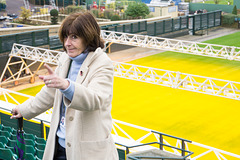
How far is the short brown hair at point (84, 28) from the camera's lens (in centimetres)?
379

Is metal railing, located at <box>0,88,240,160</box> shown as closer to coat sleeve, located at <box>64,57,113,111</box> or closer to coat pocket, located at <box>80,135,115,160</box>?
coat pocket, located at <box>80,135,115,160</box>

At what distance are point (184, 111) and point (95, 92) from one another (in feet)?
75.8

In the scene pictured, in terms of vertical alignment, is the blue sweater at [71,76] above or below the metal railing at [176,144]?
above

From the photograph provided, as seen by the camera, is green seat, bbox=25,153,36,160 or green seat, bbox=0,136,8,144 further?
green seat, bbox=0,136,8,144

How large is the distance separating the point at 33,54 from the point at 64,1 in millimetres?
31698

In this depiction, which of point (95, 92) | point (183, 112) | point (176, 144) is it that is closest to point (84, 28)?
point (95, 92)

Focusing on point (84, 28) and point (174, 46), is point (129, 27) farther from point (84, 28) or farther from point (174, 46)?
point (84, 28)

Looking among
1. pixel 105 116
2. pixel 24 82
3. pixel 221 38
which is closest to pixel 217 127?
pixel 24 82

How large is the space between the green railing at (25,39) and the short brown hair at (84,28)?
29.9 m

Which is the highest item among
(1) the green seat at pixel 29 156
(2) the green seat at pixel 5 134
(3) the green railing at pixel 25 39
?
(1) the green seat at pixel 29 156

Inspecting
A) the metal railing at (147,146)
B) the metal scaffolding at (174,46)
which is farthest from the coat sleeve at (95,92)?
the metal scaffolding at (174,46)

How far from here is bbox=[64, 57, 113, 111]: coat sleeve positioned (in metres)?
3.38

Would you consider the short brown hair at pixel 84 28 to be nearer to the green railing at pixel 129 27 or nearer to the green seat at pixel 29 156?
the green seat at pixel 29 156

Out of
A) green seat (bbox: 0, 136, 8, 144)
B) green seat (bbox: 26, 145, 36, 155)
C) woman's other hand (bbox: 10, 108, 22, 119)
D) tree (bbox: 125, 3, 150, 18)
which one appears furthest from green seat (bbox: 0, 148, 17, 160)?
tree (bbox: 125, 3, 150, 18)
